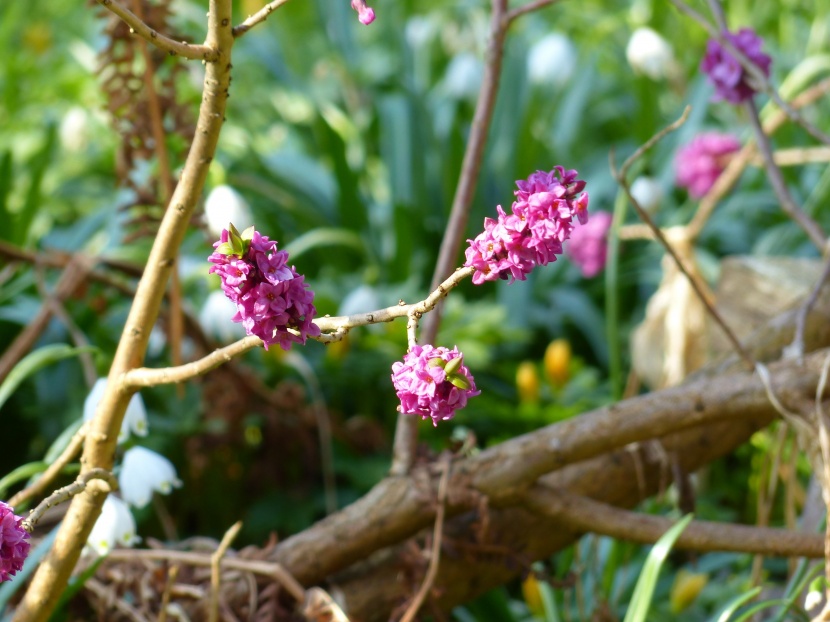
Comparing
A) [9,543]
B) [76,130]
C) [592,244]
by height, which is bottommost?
[9,543]

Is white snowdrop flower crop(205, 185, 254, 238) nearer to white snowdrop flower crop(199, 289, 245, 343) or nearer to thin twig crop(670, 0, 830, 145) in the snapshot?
white snowdrop flower crop(199, 289, 245, 343)

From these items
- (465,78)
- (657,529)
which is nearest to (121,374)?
(657,529)

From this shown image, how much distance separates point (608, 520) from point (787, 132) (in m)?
2.24

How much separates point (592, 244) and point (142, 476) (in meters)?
1.23

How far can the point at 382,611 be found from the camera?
1.19 m

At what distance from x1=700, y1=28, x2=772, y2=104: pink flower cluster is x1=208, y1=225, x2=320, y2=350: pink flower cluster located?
94 centimetres

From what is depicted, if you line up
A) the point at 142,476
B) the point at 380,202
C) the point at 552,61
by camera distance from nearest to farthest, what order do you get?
the point at 142,476
the point at 380,202
the point at 552,61

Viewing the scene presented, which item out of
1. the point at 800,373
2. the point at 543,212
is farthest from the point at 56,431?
the point at 543,212

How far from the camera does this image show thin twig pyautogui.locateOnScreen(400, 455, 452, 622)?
42.3 inches

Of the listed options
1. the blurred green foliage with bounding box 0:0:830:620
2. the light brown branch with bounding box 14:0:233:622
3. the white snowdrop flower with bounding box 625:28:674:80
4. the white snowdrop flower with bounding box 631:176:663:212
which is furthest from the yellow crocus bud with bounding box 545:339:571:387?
the light brown branch with bounding box 14:0:233:622

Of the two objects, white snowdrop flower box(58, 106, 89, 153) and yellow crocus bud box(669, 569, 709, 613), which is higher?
white snowdrop flower box(58, 106, 89, 153)

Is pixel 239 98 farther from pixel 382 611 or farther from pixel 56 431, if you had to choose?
pixel 382 611

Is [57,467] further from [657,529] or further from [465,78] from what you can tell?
[465,78]

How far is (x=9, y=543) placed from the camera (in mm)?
593
